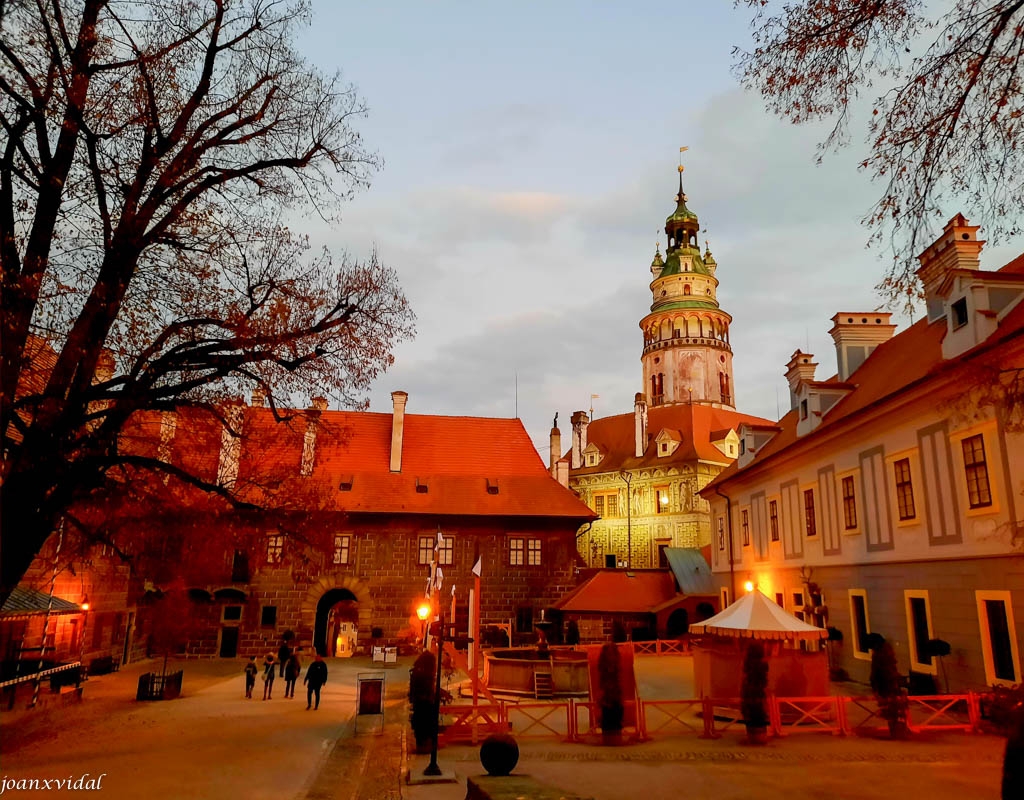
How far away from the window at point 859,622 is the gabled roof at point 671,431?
2949cm

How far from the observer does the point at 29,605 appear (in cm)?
1609

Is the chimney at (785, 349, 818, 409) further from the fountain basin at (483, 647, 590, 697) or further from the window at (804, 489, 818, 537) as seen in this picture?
the fountain basin at (483, 647, 590, 697)

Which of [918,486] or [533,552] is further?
[533,552]

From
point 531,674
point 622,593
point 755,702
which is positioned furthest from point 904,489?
point 622,593

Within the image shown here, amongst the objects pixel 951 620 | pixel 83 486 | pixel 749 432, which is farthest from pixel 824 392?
pixel 83 486

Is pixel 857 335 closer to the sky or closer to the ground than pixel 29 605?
closer to the sky

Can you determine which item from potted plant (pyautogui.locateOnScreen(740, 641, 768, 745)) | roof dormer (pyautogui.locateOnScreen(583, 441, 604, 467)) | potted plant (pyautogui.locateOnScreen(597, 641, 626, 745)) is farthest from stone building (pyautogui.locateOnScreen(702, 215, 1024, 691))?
roof dormer (pyautogui.locateOnScreen(583, 441, 604, 467))

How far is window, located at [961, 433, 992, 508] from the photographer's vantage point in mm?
14453

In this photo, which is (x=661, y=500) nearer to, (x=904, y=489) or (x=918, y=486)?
(x=904, y=489)

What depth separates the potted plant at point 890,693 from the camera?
494 inches

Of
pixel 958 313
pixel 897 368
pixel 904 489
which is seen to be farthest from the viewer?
pixel 897 368

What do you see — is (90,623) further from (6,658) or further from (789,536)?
(789,536)

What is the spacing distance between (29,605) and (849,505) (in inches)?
864

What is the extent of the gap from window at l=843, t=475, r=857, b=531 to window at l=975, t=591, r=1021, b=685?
5592mm
